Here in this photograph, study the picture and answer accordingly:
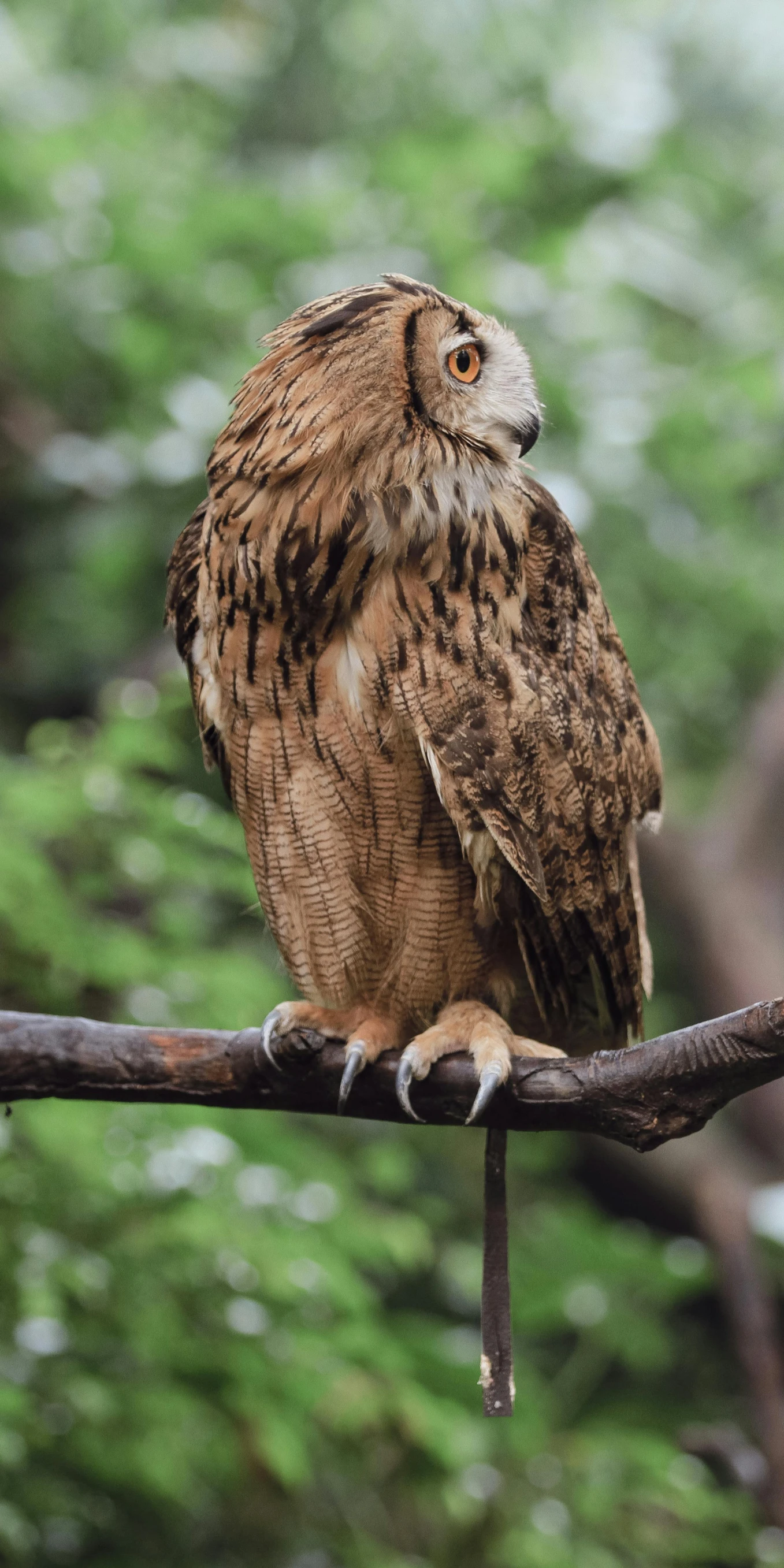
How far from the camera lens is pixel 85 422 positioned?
13.3 ft

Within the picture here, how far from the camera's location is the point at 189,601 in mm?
1918

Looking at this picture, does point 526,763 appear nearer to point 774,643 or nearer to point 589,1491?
point 589,1491

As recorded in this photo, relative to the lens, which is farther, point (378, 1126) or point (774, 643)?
point (774, 643)

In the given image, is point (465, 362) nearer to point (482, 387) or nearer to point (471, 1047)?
point (482, 387)

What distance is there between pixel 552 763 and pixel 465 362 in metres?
0.50

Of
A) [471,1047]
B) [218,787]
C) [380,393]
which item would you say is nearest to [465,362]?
[380,393]

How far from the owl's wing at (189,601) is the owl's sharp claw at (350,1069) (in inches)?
18.1

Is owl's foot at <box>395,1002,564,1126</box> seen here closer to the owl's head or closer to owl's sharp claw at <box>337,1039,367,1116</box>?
owl's sharp claw at <box>337,1039,367,1116</box>

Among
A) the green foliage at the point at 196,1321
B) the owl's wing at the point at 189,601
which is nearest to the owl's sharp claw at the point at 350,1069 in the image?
the owl's wing at the point at 189,601

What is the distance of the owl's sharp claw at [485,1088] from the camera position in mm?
1572

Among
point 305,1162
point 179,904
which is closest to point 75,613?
point 179,904

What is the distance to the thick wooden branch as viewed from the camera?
1.33m

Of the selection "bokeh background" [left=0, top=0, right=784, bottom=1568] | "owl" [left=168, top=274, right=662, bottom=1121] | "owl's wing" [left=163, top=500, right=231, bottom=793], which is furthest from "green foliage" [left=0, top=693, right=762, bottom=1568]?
"owl" [left=168, top=274, right=662, bottom=1121]

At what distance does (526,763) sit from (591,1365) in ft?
9.69
